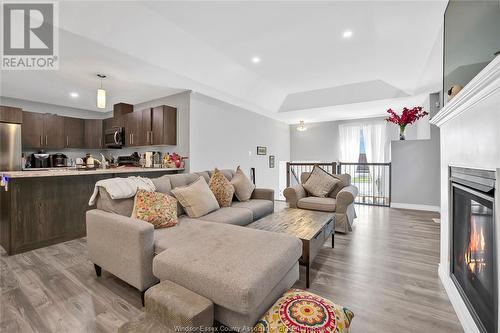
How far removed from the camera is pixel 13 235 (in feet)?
8.95


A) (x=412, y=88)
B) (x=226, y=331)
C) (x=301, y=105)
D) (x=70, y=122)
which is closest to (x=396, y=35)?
(x=412, y=88)

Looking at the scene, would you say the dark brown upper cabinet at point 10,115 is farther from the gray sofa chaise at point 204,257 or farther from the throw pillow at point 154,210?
the throw pillow at point 154,210

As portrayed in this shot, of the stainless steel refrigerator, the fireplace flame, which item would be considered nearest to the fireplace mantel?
the fireplace flame

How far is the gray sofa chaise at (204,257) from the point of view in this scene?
1245 mm

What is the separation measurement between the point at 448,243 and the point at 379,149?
5768mm

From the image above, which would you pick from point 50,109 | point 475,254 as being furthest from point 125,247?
point 50,109

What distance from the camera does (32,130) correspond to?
514 centimetres

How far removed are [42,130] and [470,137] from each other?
24.4ft

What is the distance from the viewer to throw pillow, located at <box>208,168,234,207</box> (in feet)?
10.1

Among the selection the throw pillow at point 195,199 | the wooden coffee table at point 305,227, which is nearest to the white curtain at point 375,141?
the wooden coffee table at point 305,227

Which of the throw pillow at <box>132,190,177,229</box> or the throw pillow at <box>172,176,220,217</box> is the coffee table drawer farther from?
the throw pillow at <box>132,190,177,229</box>

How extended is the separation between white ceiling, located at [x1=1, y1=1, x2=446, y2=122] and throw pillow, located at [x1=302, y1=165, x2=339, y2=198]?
2.04 m

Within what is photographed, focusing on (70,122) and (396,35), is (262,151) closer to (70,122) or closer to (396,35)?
(396,35)

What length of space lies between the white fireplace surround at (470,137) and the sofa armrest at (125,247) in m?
2.15
